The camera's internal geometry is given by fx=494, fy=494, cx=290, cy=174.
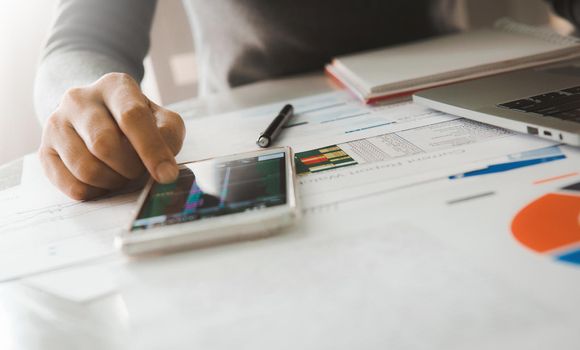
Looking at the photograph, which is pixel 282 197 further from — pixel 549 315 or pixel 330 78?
pixel 330 78

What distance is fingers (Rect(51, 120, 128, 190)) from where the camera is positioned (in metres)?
0.50

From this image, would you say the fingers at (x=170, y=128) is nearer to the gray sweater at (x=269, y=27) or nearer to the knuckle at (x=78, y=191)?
the knuckle at (x=78, y=191)

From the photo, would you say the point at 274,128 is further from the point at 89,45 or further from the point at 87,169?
the point at 89,45

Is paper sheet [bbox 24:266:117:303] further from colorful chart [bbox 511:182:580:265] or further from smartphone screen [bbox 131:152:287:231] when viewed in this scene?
colorful chart [bbox 511:182:580:265]

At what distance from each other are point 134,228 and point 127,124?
0.13m

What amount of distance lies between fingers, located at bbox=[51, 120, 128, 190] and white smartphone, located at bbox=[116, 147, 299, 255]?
1.9 inches

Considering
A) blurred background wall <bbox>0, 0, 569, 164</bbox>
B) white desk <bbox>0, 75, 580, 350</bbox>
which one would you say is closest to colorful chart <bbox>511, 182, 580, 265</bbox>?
white desk <bbox>0, 75, 580, 350</bbox>

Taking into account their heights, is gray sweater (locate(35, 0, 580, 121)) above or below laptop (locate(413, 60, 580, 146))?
below

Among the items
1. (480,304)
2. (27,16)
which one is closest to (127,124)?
(480,304)

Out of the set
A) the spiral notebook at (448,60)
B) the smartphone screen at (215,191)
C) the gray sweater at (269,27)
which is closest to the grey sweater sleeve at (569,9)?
the gray sweater at (269,27)

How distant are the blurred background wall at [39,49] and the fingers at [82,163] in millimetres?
1173

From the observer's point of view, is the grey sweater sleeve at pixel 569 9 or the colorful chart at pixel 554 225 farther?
the grey sweater sleeve at pixel 569 9

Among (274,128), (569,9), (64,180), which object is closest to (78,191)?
(64,180)

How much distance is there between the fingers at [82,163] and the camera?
496 millimetres
